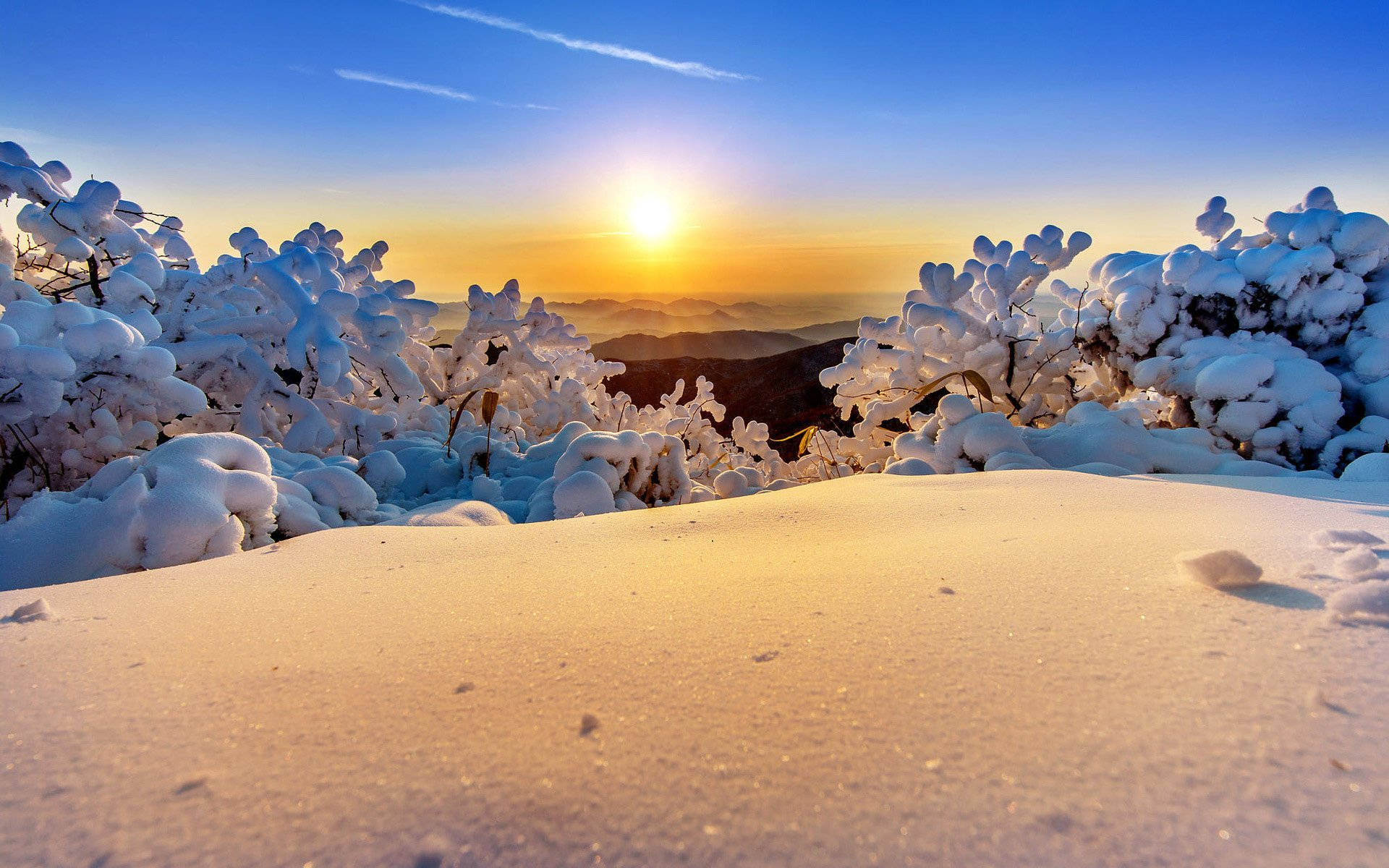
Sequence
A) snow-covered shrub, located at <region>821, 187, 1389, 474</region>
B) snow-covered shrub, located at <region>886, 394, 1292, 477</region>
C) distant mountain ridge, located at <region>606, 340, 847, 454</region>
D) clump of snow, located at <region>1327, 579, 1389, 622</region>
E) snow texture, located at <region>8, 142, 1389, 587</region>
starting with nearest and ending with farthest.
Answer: clump of snow, located at <region>1327, 579, 1389, 622</region>, snow texture, located at <region>8, 142, 1389, 587</region>, snow-covered shrub, located at <region>886, 394, 1292, 477</region>, snow-covered shrub, located at <region>821, 187, 1389, 474</region>, distant mountain ridge, located at <region>606, 340, 847, 454</region>

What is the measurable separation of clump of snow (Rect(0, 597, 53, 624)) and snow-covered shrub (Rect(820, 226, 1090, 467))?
10.9ft

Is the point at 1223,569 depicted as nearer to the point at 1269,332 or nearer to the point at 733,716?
the point at 733,716

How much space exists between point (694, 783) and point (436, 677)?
0.39 meters

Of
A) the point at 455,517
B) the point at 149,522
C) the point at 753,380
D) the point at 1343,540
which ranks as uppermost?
the point at 1343,540

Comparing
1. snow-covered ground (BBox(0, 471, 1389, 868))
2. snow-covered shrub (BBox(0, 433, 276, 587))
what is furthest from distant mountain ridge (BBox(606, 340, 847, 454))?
snow-covered ground (BBox(0, 471, 1389, 868))

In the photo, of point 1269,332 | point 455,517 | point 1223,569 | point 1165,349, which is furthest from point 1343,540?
point 1269,332

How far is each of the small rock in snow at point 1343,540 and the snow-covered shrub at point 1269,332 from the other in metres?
2.35

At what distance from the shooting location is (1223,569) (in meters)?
0.95

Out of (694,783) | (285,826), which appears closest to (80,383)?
(285,826)

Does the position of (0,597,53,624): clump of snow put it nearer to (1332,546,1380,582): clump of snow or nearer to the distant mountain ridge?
(1332,546,1380,582): clump of snow

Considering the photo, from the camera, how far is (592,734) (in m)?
0.69

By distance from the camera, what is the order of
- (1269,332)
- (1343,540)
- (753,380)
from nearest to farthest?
(1343,540)
(1269,332)
(753,380)

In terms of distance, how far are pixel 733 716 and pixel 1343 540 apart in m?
1.04

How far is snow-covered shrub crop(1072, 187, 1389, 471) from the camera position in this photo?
10.0 feet
